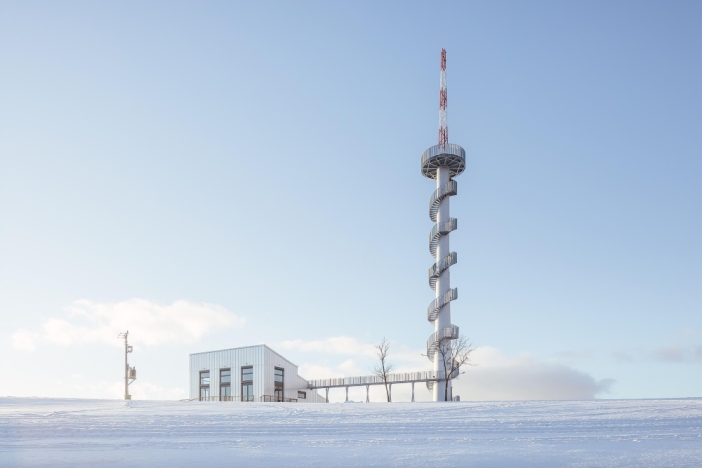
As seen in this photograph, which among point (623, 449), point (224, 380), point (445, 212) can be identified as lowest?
point (224, 380)

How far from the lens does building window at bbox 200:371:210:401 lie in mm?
66562

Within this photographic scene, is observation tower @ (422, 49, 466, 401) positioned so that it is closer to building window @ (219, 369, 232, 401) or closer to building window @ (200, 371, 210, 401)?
building window @ (219, 369, 232, 401)

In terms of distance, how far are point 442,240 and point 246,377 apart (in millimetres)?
25275

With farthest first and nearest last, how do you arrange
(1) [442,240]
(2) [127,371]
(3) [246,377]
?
(3) [246,377] < (1) [442,240] < (2) [127,371]

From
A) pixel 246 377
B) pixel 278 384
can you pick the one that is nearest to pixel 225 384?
pixel 246 377

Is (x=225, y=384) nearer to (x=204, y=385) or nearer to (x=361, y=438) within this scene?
(x=204, y=385)

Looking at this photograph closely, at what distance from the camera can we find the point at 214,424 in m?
17.3

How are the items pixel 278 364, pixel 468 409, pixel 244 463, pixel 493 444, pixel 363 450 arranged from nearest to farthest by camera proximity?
pixel 244 463 → pixel 363 450 → pixel 493 444 → pixel 468 409 → pixel 278 364

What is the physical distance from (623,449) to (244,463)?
775cm

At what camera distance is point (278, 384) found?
211 ft

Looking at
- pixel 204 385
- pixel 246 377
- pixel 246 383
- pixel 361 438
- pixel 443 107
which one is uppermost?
pixel 443 107

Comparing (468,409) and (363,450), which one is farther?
(468,409)

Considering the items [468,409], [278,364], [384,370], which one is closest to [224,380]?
[278,364]

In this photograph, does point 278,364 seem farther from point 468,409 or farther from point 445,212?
point 468,409
